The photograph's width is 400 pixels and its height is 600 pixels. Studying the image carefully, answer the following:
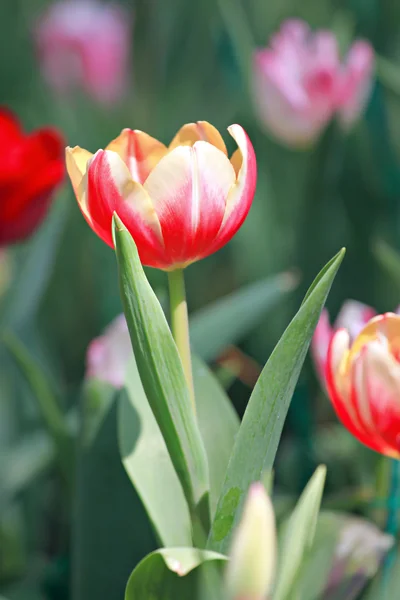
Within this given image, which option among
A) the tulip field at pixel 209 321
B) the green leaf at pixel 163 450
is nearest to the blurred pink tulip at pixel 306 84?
the tulip field at pixel 209 321

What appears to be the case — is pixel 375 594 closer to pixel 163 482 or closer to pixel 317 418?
pixel 163 482

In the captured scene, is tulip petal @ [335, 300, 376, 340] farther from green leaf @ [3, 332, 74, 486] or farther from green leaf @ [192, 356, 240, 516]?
green leaf @ [3, 332, 74, 486]

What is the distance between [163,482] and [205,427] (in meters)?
0.05

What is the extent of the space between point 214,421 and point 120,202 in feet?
0.54

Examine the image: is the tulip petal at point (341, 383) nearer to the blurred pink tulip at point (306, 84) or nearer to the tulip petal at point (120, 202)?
the tulip petal at point (120, 202)

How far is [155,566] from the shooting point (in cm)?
34

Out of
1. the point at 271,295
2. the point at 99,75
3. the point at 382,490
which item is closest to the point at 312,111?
the point at 271,295

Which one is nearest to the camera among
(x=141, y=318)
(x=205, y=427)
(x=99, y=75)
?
(x=141, y=318)

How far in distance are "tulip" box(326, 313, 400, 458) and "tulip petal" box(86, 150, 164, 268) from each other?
0.10 m

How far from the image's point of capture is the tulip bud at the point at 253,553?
0.24 meters

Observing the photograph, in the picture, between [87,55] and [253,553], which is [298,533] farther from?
[87,55]

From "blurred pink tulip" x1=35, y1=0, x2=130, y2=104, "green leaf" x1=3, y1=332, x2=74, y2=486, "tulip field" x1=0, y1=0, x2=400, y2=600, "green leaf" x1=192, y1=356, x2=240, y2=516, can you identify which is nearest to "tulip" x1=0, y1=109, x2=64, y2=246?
"tulip field" x1=0, y1=0, x2=400, y2=600

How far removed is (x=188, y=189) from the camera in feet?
1.07

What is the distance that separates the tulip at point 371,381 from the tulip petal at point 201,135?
0.10 m
